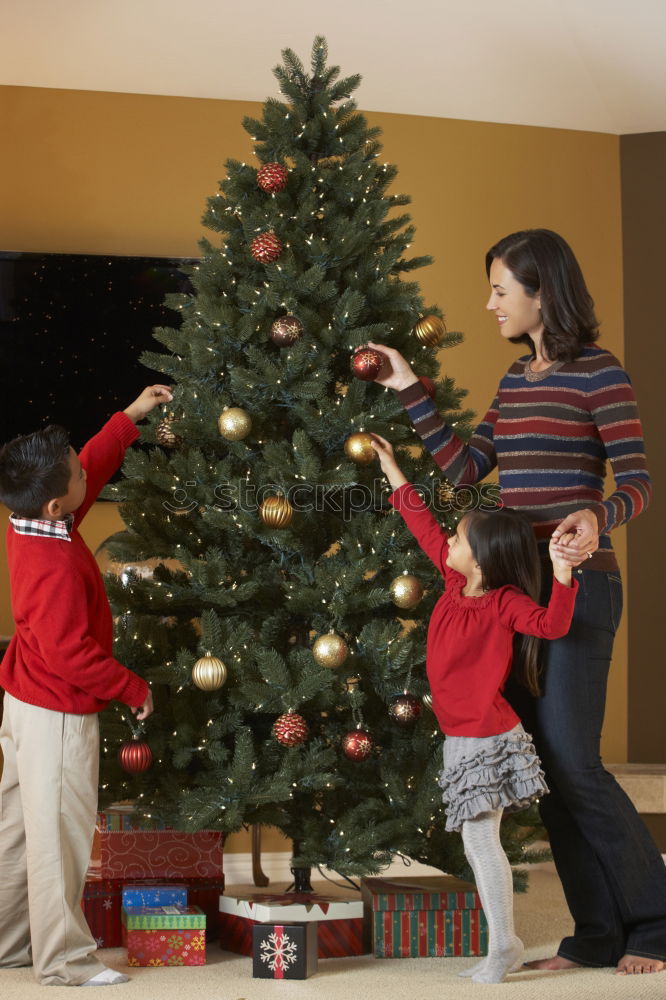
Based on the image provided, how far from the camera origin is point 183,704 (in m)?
2.57

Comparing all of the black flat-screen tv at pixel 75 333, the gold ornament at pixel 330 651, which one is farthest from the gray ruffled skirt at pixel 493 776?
the black flat-screen tv at pixel 75 333

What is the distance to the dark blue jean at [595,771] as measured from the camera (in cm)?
230

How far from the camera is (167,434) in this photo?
2.63 m

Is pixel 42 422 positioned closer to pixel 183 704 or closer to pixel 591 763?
pixel 183 704

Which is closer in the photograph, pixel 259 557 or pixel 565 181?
pixel 259 557

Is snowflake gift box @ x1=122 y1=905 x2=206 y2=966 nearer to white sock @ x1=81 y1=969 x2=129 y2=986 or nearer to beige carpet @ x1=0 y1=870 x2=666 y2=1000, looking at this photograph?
beige carpet @ x1=0 y1=870 x2=666 y2=1000

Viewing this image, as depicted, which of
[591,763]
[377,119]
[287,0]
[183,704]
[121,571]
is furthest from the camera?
[377,119]

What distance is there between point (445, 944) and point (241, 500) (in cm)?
114

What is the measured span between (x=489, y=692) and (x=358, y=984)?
704mm

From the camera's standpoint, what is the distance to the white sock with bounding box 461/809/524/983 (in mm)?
2281

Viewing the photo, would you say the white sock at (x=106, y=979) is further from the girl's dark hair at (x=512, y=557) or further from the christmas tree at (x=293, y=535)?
the girl's dark hair at (x=512, y=557)

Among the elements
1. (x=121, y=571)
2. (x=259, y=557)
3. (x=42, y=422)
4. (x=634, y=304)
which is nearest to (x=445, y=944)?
(x=259, y=557)

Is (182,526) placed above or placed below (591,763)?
above

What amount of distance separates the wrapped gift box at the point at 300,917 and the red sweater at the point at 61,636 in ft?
1.82
